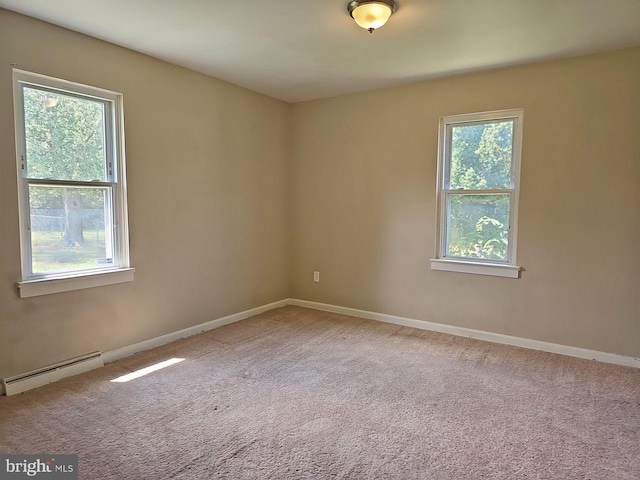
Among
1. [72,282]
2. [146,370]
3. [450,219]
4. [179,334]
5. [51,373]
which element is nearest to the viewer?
[51,373]

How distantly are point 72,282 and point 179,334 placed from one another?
1.12 meters

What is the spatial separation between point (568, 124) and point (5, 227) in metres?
4.28

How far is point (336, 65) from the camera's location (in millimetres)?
3512

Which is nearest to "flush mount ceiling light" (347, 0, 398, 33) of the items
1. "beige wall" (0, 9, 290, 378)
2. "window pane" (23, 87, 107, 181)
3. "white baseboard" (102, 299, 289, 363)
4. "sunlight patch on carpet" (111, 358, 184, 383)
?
"beige wall" (0, 9, 290, 378)

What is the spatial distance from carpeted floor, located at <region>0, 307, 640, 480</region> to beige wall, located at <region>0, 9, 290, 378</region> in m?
0.38

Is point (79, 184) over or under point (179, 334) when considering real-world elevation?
over

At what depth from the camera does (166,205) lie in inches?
140

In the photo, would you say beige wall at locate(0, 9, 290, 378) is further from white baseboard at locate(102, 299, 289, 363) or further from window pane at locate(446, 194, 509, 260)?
window pane at locate(446, 194, 509, 260)

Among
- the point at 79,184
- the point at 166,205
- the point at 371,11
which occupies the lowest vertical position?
the point at 166,205

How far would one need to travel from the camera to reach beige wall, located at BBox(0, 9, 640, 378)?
116 inches

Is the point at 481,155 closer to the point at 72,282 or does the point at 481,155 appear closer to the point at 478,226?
the point at 478,226

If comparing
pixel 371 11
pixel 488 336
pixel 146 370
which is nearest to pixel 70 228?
pixel 146 370

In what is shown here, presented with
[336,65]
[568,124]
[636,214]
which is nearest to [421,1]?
[336,65]

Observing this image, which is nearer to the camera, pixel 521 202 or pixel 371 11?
pixel 371 11
